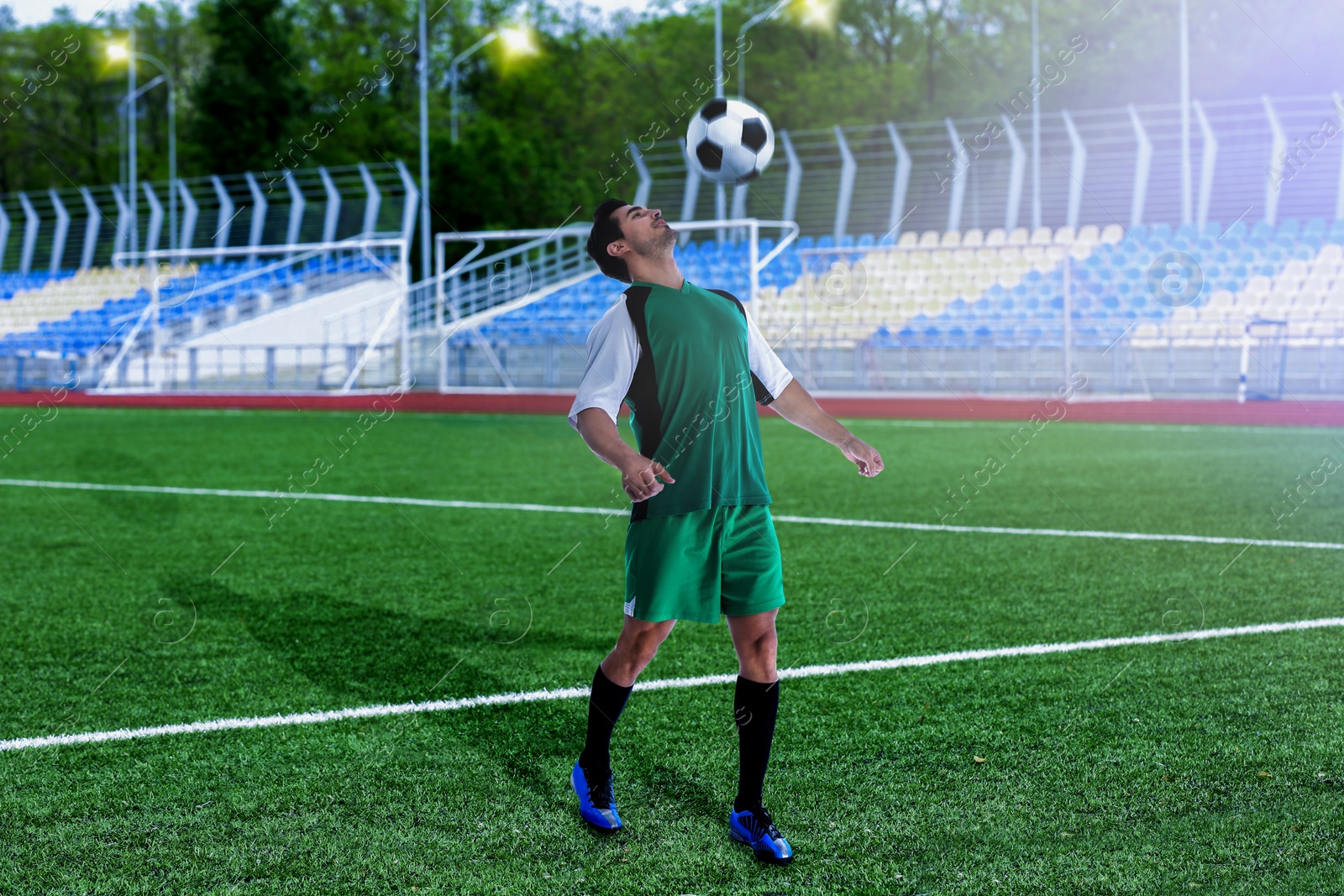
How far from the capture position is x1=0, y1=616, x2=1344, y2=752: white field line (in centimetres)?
386

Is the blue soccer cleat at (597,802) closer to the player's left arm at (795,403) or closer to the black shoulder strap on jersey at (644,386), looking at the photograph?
the black shoulder strap on jersey at (644,386)

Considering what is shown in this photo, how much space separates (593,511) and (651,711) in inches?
190

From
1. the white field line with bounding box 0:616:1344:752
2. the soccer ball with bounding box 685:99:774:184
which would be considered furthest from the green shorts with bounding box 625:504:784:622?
the soccer ball with bounding box 685:99:774:184

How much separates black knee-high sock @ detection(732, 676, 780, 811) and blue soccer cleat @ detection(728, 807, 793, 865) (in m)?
0.03

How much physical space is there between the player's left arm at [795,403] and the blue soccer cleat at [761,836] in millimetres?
855

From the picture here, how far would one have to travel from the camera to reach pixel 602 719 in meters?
3.19

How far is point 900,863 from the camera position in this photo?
113 inches

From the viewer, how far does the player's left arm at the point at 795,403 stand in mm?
3133

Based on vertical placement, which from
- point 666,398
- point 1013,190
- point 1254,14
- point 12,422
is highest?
point 1254,14

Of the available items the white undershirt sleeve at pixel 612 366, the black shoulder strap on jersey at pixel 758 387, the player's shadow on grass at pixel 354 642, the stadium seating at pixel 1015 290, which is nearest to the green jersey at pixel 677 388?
the white undershirt sleeve at pixel 612 366

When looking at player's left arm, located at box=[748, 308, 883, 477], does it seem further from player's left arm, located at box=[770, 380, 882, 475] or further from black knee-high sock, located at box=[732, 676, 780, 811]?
black knee-high sock, located at box=[732, 676, 780, 811]

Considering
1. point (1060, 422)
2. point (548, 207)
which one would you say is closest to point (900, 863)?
point (1060, 422)

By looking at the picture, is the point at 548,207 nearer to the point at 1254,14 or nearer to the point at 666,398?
the point at 1254,14

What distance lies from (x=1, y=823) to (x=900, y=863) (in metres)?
2.18
